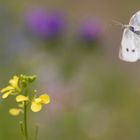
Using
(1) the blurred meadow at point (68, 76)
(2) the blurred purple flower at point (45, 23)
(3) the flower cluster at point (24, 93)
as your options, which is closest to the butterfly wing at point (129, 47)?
(3) the flower cluster at point (24, 93)

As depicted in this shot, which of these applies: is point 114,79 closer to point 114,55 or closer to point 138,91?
point 138,91

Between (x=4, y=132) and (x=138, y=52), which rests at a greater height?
(x=4, y=132)

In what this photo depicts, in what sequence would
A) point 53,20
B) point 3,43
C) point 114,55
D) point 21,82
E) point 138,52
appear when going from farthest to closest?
1. point 114,55
2. point 53,20
3. point 3,43
4. point 138,52
5. point 21,82

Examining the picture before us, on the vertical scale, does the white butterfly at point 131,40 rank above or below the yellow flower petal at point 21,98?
above

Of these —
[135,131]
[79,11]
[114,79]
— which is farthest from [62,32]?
[79,11]

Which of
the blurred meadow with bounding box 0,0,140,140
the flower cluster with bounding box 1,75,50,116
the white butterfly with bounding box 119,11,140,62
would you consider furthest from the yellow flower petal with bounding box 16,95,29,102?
the blurred meadow with bounding box 0,0,140,140

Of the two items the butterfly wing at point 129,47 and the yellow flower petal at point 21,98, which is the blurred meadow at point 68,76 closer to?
the butterfly wing at point 129,47

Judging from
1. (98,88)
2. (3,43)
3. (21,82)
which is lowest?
(21,82)
